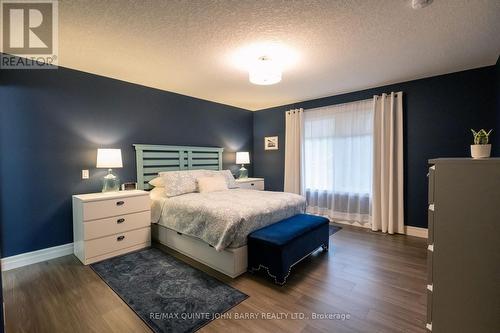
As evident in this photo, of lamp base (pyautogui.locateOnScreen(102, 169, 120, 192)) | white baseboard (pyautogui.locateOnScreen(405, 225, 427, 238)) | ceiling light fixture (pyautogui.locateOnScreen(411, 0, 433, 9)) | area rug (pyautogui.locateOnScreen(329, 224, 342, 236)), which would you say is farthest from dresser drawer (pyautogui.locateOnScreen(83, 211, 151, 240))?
white baseboard (pyautogui.locateOnScreen(405, 225, 427, 238))

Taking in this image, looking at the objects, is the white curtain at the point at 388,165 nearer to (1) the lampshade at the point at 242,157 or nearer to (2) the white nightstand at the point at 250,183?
(2) the white nightstand at the point at 250,183

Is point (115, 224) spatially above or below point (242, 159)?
below

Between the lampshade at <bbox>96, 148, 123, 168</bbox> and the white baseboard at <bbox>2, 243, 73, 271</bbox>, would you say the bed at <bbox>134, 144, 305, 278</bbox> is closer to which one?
the lampshade at <bbox>96, 148, 123, 168</bbox>

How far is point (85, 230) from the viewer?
2523 millimetres

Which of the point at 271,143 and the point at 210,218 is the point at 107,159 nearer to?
the point at 210,218

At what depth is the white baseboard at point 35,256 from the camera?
2432 mm

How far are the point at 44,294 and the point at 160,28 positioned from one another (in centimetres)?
262

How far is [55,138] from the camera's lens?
275cm

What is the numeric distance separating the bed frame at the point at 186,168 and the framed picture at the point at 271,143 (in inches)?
46.7

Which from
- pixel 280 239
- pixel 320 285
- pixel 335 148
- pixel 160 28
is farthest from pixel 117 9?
pixel 335 148

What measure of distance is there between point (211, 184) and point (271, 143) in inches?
87.4

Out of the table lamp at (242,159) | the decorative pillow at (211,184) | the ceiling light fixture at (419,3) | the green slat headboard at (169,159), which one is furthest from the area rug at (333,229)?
the ceiling light fixture at (419,3)

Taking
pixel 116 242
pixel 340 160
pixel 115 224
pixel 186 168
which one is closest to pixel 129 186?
pixel 115 224

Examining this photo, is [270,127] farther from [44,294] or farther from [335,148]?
[44,294]
